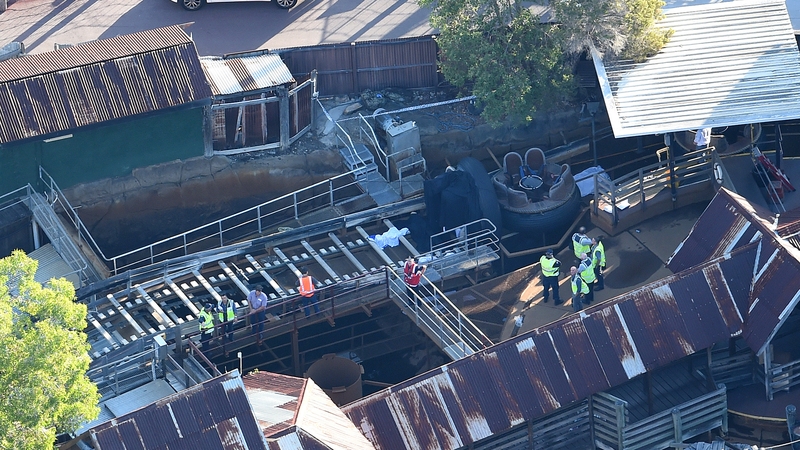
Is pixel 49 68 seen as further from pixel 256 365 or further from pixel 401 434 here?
pixel 401 434

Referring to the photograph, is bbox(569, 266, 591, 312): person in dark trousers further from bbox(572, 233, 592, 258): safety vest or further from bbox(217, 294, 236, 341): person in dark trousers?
bbox(217, 294, 236, 341): person in dark trousers

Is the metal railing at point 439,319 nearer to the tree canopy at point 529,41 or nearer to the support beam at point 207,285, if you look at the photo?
the support beam at point 207,285

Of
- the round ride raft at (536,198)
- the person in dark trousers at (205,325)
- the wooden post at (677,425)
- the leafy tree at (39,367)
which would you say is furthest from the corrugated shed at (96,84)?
the wooden post at (677,425)

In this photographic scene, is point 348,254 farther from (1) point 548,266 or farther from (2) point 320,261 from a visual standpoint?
(1) point 548,266

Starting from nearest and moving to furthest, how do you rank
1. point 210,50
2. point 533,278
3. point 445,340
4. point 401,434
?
point 401,434 < point 445,340 < point 533,278 < point 210,50

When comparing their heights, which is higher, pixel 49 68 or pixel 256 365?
pixel 49 68

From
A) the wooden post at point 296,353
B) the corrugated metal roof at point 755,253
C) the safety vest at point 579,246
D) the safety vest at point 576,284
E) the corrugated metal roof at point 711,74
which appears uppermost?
the corrugated metal roof at point 711,74

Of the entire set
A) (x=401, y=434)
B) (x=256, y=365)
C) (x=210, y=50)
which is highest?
(x=210, y=50)

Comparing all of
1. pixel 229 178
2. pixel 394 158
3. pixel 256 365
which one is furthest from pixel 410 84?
Result: pixel 256 365
